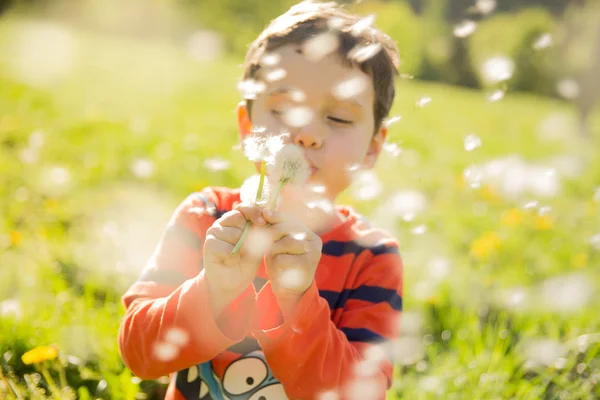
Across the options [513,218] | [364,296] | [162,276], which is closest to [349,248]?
[364,296]

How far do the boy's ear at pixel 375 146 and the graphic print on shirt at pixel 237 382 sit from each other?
619 millimetres

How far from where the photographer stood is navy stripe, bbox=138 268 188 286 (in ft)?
4.97

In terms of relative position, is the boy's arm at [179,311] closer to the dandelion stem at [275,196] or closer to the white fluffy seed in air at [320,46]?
the dandelion stem at [275,196]

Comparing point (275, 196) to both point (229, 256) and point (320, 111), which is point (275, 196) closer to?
point (229, 256)

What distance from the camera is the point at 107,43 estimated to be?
10.8 meters

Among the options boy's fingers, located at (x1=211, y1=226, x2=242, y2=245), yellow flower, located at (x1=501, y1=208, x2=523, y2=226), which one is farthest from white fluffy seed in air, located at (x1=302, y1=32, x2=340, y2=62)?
yellow flower, located at (x1=501, y1=208, x2=523, y2=226)

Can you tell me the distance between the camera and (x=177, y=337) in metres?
1.28

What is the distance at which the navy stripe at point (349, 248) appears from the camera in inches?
64.0

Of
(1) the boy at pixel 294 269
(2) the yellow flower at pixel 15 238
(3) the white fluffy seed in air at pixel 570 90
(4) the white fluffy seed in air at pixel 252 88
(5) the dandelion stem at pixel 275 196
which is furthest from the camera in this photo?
(3) the white fluffy seed in air at pixel 570 90

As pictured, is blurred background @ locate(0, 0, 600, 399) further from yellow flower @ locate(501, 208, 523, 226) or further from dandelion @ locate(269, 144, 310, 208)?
dandelion @ locate(269, 144, 310, 208)

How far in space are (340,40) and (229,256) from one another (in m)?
0.71

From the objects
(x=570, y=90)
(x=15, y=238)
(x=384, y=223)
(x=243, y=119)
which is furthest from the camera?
(x=570, y=90)

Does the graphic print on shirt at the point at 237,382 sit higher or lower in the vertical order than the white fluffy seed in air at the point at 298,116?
lower

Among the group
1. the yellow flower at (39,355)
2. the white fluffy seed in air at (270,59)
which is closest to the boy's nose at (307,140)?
→ the white fluffy seed in air at (270,59)
